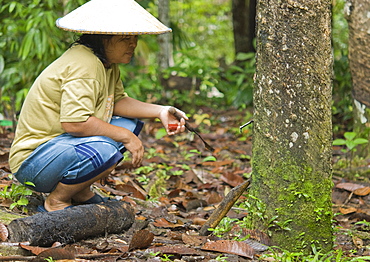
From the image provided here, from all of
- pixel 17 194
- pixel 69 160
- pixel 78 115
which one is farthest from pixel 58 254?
pixel 17 194

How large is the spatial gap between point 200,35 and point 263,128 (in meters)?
12.3

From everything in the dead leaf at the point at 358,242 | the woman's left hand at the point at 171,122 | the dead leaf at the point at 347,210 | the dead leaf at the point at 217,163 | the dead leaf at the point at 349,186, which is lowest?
the dead leaf at the point at 217,163

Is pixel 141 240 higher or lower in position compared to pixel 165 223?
higher

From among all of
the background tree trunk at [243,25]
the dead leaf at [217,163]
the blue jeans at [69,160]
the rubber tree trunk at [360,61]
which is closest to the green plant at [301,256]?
the blue jeans at [69,160]

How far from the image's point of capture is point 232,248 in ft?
7.83

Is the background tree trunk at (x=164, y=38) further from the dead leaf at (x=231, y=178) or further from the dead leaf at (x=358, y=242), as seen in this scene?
the dead leaf at (x=358, y=242)

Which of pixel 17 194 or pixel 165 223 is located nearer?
pixel 17 194

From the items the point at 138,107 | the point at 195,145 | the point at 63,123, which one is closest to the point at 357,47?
the point at 195,145

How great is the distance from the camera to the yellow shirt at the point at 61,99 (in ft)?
8.59

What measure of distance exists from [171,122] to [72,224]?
0.86m

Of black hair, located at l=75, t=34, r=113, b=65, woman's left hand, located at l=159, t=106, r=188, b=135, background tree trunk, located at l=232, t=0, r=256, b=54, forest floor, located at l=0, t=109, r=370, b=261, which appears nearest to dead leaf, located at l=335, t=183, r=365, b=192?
forest floor, located at l=0, t=109, r=370, b=261

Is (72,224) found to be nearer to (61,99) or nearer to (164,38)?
(61,99)

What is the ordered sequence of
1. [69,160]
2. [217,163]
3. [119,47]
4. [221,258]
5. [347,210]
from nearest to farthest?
[221,258], [69,160], [119,47], [347,210], [217,163]

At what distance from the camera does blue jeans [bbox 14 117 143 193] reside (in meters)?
2.69
